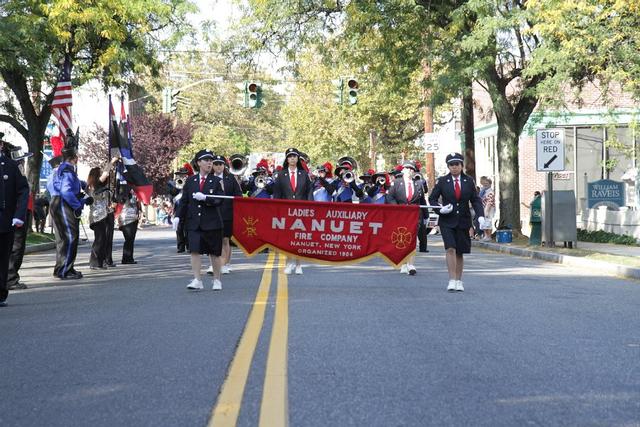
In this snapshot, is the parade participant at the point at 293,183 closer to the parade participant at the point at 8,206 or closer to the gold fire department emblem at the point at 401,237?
the gold fire department emblem at the point at 401,237

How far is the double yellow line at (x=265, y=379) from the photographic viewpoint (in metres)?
5.85

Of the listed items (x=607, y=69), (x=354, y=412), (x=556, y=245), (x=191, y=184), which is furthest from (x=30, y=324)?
(x=556, y=245)

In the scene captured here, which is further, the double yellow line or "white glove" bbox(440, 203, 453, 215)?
"white glove" bbox(440, 203, 453, 215)

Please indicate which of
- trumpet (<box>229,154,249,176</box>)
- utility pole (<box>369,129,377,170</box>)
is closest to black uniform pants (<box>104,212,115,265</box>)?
trumpet (<box>229,154,249,176</box>)

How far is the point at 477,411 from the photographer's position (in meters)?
6.01

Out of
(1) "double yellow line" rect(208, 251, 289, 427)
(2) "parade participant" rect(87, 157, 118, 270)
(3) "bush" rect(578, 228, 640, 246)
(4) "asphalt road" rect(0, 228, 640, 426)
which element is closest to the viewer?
(1) "double yellow line" rect(208, 251, 289, 427)

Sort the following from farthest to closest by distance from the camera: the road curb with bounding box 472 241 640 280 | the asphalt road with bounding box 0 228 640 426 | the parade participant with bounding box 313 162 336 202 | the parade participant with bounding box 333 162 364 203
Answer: the parade participant with bounding box 313 162 336 202 < the parade participant with bounding box 333 162 364 203 < the road curb with bounding box 472 241 640 280 < the asphalt road with bounding box 0 228 640 426

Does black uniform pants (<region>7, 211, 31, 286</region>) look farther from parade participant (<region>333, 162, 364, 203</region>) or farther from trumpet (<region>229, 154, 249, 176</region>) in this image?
trumpet (<region>229, 154, 249, 176</region>)

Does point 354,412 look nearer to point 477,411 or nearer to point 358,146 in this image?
point 477,411

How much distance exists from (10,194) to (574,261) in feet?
38.6

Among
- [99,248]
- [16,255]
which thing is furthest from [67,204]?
[99,248]

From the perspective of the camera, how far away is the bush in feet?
88.2

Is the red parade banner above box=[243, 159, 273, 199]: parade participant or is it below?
below

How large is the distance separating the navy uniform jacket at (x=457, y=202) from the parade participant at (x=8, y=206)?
5.36 metres
